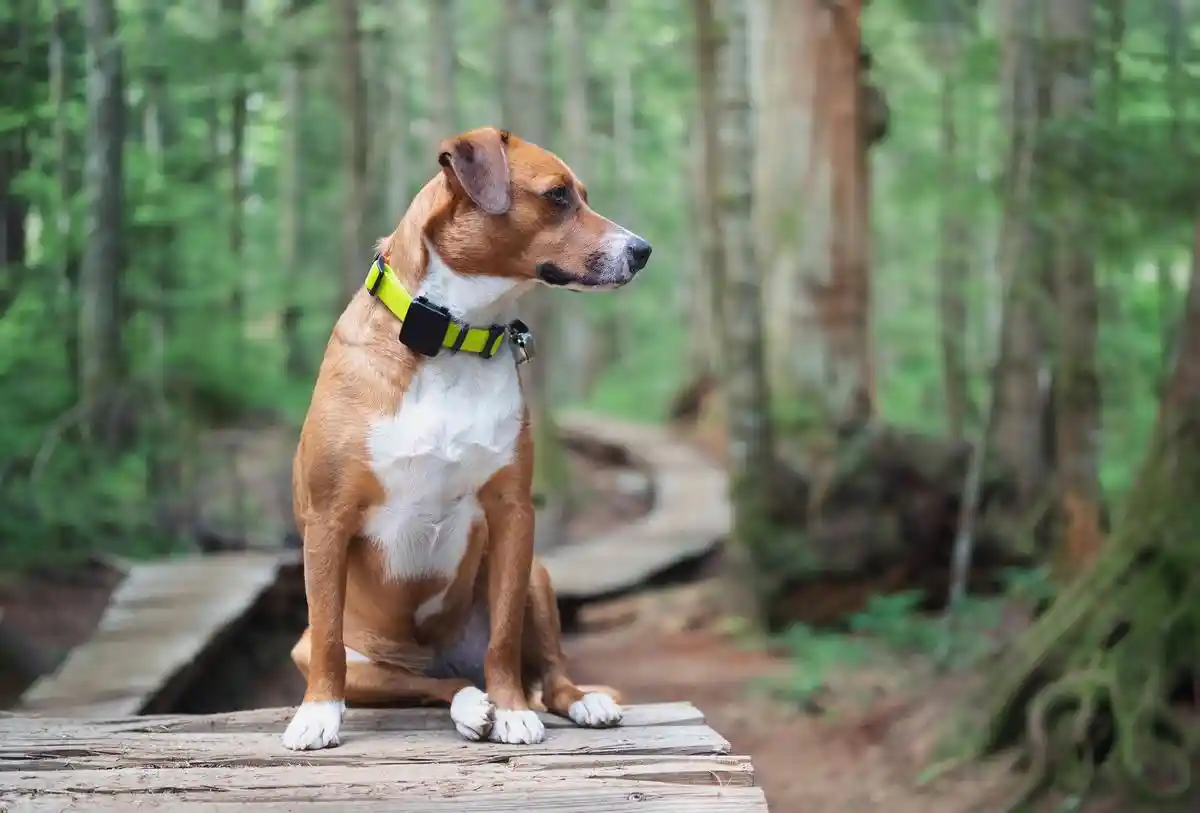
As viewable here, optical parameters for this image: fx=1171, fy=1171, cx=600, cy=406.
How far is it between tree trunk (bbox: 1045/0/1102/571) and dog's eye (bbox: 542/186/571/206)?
5725 millimetres

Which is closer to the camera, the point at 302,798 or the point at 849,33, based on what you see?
the point at 302,798

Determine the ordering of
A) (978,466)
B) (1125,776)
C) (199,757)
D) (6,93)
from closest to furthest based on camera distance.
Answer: (199,757)
(1125,776)
(6,93)
(978,466)

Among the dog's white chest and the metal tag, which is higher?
the metal tag

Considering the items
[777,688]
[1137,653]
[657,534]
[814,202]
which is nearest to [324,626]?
[1137,653]

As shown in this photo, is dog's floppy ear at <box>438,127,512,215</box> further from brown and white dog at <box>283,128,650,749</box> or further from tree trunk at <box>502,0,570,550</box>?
tree trunk at <box>502,0,570,550</box>

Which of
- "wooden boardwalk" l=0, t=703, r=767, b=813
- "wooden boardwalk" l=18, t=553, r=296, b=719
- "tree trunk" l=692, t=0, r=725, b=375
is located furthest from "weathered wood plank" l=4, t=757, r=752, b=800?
"tree trunk" l=692, t=0, r=725, b=375

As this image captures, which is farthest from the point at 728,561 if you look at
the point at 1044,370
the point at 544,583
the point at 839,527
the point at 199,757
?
the point at 199,757

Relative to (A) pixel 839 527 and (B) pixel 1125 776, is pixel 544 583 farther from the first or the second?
(A) pixel 839 527

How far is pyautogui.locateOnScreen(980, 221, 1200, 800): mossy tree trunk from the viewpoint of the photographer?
17.0 feet

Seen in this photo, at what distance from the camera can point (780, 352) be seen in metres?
10.4

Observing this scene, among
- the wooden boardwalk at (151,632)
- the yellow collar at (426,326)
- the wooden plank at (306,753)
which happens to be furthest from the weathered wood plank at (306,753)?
the wooden boardwalk at (151,632)

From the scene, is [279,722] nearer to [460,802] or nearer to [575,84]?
[460,802]

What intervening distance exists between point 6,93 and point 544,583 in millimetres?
6016

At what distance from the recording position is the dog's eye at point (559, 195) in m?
3.08
